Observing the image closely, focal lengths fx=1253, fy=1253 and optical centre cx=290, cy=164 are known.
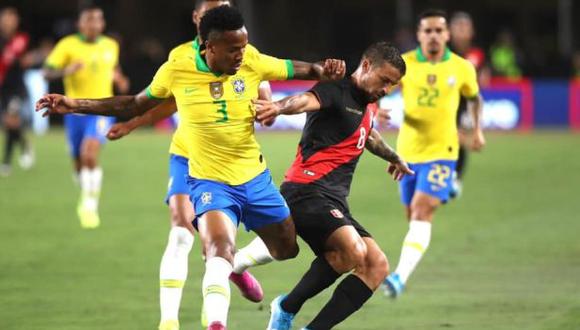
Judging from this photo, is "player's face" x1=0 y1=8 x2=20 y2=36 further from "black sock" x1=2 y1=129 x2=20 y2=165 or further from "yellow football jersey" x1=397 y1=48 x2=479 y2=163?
"yellow football jersey" x1=397 y1=48 x2=479 y2=163

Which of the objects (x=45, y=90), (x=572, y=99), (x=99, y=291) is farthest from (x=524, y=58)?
(x=99, y=291)

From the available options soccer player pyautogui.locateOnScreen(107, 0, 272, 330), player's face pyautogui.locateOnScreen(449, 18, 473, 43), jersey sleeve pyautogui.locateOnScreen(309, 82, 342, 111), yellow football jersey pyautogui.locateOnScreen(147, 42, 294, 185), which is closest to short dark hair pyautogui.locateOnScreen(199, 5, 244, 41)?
yellow football jersey pyautogui.locateOnScreen(147, 42, 294, 185)

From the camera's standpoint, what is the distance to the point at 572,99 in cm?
3100

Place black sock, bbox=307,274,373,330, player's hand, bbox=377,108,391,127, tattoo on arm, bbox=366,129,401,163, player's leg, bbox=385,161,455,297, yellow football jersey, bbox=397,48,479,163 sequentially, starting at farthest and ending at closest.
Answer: yellow football jersey, bbox=397,48,479,163 < player's leg, bbox=385,161,455,297 < player's hand, bbox=377,108,391,127 < tattoo on arm, bbox=366,129,401,163 < black sock, bbox=307,274,373,330

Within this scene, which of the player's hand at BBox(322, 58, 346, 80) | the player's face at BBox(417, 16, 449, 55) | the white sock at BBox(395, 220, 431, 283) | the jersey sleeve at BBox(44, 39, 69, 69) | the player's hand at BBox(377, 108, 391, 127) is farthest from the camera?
the jersey sleeve at BBox(44, 39, 69, 69)

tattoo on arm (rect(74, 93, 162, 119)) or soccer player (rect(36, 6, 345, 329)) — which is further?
tattoo on arm (rect(74, 93, 162, 119))

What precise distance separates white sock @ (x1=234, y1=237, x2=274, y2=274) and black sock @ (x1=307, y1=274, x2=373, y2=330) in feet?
3.19

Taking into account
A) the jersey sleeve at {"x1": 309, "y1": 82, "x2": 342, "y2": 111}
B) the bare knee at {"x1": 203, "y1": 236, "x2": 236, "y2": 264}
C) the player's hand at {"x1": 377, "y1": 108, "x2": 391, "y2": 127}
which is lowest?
the bare knee at {"x1": 203, "y1": 236, "x2": 236, "y2": 264}

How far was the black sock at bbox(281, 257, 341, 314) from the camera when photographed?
8570mm

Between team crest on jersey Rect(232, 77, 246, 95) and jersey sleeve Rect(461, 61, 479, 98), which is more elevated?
team crest on jersey Rect(232, 77, 246, 95)

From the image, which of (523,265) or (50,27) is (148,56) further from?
(523,265)

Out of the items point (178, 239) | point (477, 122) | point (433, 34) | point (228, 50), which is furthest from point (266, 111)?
point (477, 122)

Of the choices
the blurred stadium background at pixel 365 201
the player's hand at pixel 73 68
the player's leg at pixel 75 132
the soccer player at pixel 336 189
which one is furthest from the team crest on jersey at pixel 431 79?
the player's hand at pixel 73 68

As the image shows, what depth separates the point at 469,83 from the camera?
1155 centimetres
